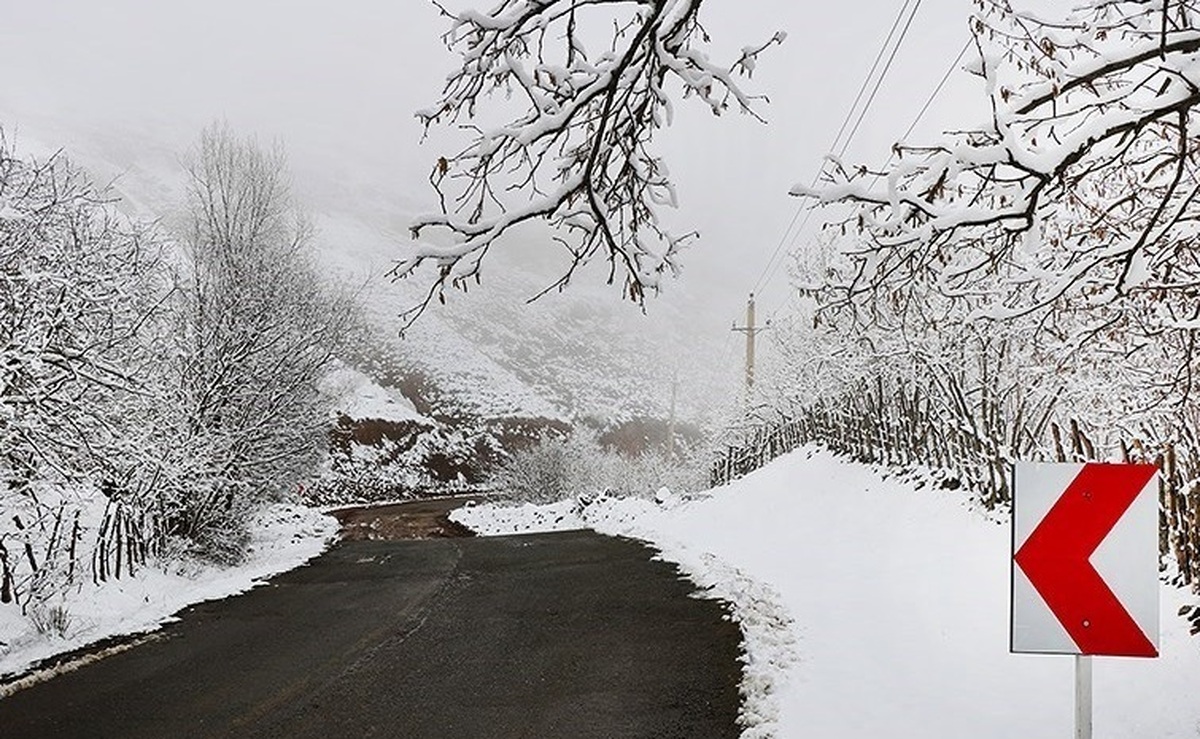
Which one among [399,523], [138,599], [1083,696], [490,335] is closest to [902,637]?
[1083,696]

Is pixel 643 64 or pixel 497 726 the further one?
pixel 497 726

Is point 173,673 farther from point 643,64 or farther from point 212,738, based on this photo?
point 643,64

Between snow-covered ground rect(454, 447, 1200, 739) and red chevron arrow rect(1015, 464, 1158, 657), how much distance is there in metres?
2.26

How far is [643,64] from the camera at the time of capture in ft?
13.0

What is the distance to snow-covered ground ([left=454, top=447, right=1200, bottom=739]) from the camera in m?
5.81

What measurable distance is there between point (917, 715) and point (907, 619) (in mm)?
2906

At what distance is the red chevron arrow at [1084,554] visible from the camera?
3510mm

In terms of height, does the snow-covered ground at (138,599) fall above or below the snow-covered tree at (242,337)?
below

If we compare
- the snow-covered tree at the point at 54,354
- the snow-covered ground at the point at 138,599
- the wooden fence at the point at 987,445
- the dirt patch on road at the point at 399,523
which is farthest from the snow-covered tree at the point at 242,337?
the wooden fence at the point at 987,445

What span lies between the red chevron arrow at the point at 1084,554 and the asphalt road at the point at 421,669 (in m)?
3.03

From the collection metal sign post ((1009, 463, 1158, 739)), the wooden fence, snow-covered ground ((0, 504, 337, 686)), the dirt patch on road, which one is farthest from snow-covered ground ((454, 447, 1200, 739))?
the dirt patch on road

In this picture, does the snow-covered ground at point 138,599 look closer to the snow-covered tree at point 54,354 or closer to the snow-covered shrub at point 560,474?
the snow-covered tree at point 54,354

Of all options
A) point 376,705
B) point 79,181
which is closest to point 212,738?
point 376,705

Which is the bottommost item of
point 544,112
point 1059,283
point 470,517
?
point 470,517
